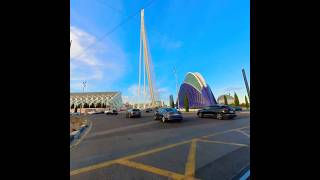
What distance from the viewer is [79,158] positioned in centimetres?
659

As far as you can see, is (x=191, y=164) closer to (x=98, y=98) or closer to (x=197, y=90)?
(x=197, y=90)

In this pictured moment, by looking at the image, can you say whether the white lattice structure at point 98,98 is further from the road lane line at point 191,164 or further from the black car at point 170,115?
the road lane line at point 191,164

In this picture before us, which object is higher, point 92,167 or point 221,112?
point 221,112

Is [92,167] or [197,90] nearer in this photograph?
[92,167]

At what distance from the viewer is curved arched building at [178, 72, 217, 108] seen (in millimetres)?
78125

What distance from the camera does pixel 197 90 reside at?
8156 centimetres

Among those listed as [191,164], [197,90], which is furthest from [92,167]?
[197,90]

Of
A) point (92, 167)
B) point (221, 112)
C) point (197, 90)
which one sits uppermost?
point (197, 90)
